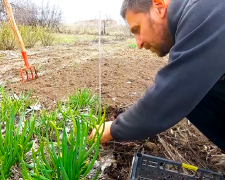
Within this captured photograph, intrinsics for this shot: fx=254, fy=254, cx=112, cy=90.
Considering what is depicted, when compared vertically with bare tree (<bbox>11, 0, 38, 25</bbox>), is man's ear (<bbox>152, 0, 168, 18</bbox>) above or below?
below

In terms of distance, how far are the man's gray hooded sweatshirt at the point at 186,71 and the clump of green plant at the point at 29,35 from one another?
972cm

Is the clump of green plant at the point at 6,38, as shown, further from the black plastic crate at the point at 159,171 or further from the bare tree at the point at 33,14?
the black plastic crate at the point at 159,171

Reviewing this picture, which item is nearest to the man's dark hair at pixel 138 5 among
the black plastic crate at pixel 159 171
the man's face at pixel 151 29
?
the man's face at pixel 151 29

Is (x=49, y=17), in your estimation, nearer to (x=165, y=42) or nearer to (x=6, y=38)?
(x=6, y=38)

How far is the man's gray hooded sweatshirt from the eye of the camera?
3.13 feet

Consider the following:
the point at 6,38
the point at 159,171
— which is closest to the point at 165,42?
the point at 159,171

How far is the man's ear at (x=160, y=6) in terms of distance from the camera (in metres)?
1.18

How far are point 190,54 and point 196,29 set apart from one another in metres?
0.10

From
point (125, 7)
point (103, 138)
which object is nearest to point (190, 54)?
point (125, 7)

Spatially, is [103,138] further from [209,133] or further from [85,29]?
[85,29]

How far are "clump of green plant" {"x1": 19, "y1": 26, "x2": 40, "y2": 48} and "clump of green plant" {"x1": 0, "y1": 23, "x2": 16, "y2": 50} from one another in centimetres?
86

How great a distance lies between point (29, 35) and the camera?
1015cm

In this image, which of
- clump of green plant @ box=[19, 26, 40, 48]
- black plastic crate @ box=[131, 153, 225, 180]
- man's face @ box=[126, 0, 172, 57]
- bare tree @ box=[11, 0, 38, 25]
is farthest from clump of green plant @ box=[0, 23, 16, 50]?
black plastic crate @ box=[131, 153, 225, 180]

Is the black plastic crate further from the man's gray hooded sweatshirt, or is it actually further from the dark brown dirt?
the man's gray hooded sweatshirt
